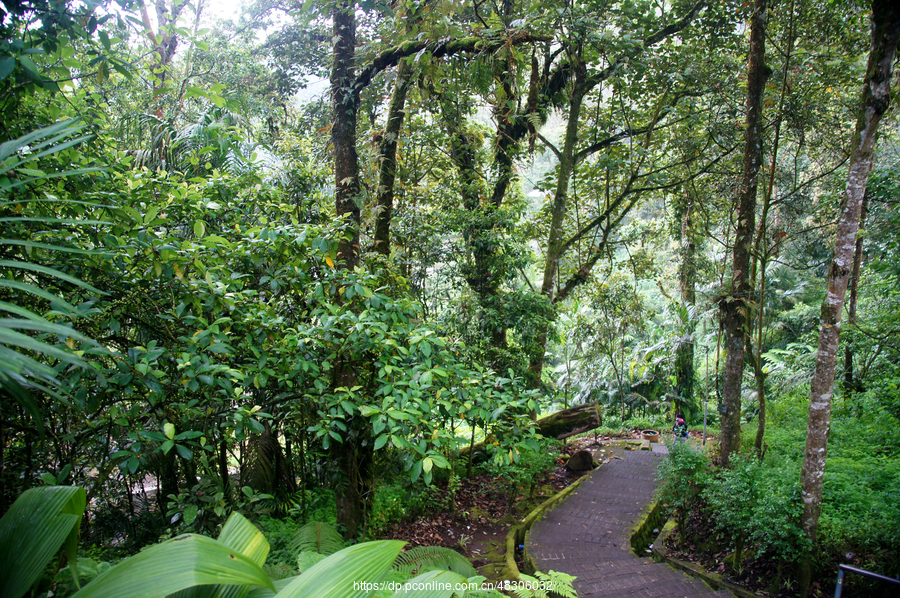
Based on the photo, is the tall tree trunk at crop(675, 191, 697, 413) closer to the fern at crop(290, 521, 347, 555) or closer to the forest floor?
the forest floor

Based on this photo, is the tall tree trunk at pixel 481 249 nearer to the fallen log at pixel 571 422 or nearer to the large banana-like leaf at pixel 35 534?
the fallen log at pixel 571 422

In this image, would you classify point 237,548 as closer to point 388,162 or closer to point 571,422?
point 388,162

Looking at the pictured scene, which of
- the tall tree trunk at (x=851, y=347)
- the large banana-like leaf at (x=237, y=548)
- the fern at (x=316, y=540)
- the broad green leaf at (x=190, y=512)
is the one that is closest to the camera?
the large banana-like leaf at (x=237, y=548)

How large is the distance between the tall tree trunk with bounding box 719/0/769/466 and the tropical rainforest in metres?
0.03

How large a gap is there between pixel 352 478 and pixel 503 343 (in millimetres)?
4339

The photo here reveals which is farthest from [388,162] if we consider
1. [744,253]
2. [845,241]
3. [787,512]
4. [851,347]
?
[851,347]

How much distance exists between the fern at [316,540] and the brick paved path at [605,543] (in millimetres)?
2140

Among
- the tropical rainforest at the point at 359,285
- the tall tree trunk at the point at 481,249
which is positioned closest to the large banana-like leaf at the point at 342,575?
the tropical rainforest at the point at 359,285

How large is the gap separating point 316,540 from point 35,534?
2.09m

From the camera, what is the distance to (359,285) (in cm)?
287

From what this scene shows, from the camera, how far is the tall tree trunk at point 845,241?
11.2 ft

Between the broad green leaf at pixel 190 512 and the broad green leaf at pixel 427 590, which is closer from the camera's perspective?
the broad green leaf at pixel 427 590

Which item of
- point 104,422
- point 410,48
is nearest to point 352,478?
point 104,422

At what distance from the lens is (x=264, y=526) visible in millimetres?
3668
